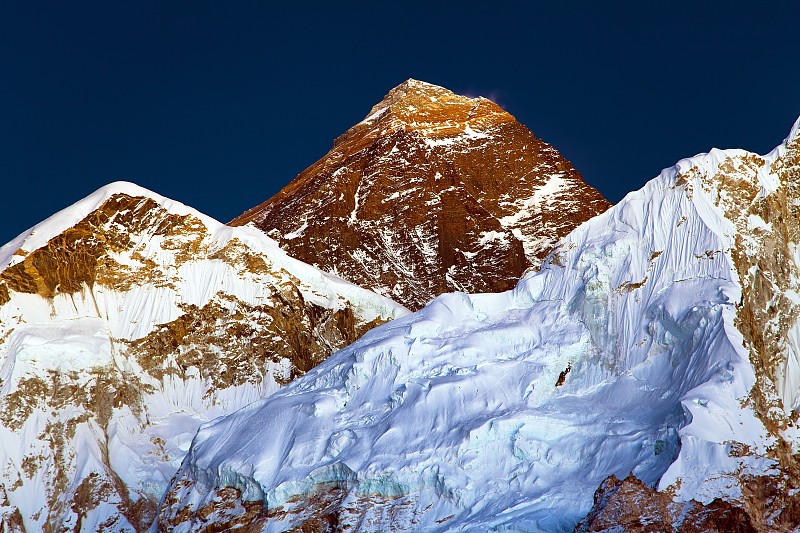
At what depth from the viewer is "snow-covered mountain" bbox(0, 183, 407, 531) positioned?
10462 centimetres

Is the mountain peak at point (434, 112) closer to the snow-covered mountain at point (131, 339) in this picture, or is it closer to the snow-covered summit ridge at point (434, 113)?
the snow-covered summit ridge at point (434, 113)

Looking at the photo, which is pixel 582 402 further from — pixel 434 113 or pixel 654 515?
pixel 434 113

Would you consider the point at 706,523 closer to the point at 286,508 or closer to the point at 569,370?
the point at 569,370

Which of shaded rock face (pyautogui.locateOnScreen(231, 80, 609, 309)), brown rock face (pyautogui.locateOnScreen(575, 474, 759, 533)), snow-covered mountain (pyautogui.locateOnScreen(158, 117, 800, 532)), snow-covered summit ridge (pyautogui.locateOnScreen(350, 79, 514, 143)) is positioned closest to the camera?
brown rock face (pyautogui.locateOnScreen(575, 474, 759, 533))

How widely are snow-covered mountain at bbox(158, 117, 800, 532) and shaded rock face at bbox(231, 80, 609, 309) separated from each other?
5047 cm

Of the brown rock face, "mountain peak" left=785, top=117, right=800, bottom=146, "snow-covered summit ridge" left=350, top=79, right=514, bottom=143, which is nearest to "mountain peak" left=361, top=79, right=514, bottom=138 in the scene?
"snow-covered summit ridge" left=350, top=79, right=514, bottom=143

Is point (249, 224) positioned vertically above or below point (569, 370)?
above

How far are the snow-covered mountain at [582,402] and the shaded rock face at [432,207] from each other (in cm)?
5047

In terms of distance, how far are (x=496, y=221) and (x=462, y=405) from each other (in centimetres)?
7145

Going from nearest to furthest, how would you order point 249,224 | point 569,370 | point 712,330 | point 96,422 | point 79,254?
1. point 712,330
2. point 569,370
3. point 96,422
4. point 79,254
5. point 249,224

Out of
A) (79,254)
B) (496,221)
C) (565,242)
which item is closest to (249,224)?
(496,221)

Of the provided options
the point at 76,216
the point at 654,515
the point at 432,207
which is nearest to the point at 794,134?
the point at 654,515

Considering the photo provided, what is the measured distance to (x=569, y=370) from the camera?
268 feet

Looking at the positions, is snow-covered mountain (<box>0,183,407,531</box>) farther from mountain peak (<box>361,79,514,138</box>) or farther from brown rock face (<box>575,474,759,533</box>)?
mountain peak (<box>361,79,514,138</box>)
